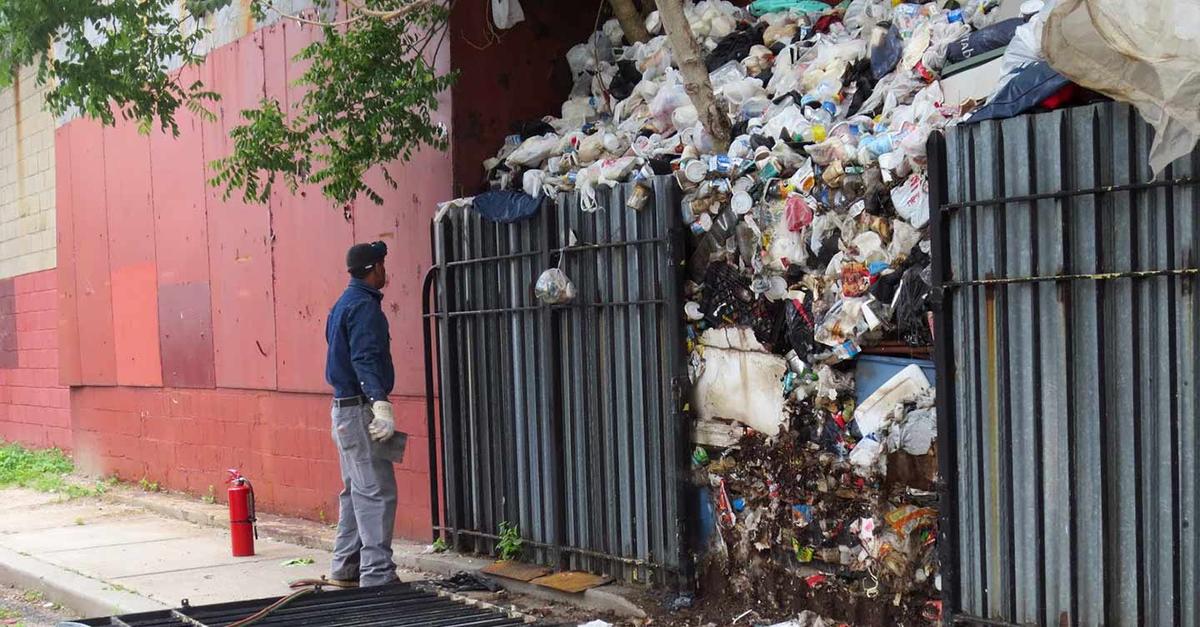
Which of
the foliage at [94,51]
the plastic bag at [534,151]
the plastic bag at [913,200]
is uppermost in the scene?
the foliage at [94,51]

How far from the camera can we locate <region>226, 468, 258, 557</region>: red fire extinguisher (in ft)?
29.0

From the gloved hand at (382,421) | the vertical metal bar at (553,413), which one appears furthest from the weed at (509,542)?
the gloved hand at (382,421)

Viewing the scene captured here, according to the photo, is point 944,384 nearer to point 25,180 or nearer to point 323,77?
point 323,77

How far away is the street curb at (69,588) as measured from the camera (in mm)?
7465

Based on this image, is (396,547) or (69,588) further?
(396,547)

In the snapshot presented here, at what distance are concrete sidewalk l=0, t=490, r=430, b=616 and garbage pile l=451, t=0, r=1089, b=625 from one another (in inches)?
107

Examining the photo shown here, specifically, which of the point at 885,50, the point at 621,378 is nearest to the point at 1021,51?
the point at 885,50

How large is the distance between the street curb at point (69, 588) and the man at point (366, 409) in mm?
1249

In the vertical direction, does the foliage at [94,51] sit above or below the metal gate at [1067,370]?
above

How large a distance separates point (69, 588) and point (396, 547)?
210 cm

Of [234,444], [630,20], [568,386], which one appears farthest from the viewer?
[234,444]

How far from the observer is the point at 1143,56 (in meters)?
4.09

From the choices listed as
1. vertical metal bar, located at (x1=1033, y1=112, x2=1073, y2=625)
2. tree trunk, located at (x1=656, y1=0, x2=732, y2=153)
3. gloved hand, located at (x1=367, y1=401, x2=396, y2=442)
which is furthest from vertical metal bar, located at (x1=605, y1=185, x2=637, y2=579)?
vertical metal bar, located at (x1=1033, y1=112, x2=1073, y2=625)

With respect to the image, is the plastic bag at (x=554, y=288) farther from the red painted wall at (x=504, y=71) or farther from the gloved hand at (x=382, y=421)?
the red painted wall at (x=504, y=71)
